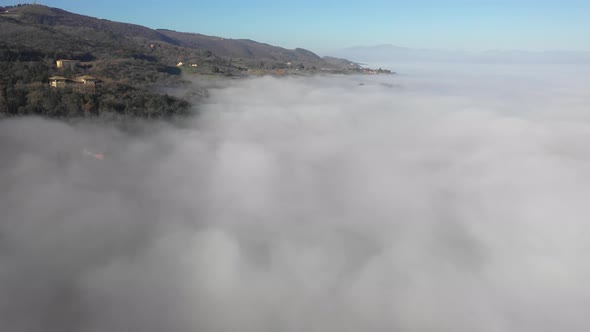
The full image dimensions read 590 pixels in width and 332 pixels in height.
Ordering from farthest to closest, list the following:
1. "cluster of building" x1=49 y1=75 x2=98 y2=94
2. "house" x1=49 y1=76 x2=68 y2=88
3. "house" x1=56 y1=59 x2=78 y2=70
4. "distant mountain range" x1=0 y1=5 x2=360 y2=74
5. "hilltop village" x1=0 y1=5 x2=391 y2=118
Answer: "distant mountain range" x1=0 y1=5 x2=360 y2=74 < "house" x1=56 y1=59 x2=78 y2=70 < "house" x1=49 y1=76 x2=68 y2=88 < "cluster of building" x1=49 y1=75 x2=98 y2=94 < "hilltop village" x1=0 y1=5 x2=391 y2=118

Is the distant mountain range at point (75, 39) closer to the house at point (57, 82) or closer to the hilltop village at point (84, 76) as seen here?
the hilltop village at point (84, 76)

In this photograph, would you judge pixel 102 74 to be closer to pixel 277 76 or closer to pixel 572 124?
pixel 277 76

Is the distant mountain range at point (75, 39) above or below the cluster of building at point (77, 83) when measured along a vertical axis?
above

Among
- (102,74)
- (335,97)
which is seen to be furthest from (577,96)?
(102,74)

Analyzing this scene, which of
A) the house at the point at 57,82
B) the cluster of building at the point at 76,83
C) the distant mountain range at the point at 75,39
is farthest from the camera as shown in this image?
the distant mountain range at the point at 75,39

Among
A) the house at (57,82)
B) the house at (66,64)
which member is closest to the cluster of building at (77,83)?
the house at (57,82)

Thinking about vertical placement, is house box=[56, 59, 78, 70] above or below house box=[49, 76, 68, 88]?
above

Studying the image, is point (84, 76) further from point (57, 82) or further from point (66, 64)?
point (66, 64)

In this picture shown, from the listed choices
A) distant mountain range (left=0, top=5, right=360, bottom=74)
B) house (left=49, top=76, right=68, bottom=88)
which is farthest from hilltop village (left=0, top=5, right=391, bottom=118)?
distant mountain range (left=0, top=5, right=360, bottom=74)

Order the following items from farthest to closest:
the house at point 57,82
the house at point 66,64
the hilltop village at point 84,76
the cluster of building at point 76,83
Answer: the house at point 66,64 < the house at point 57,82 < the cluster of building at point 76,83 < the hilltop village at point 84,76

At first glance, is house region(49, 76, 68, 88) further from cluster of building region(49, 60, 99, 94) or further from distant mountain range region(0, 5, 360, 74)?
distant mountain range region(0, 5, 360, 74)

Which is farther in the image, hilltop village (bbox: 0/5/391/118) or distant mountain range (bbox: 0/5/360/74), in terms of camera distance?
distant mountain range (bbox: 0/5/360/74)

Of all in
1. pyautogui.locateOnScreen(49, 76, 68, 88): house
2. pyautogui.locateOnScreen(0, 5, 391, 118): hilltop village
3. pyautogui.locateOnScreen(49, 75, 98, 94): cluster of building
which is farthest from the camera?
pyautogui.locateOnScreen(49, 76, 68, 88): house
